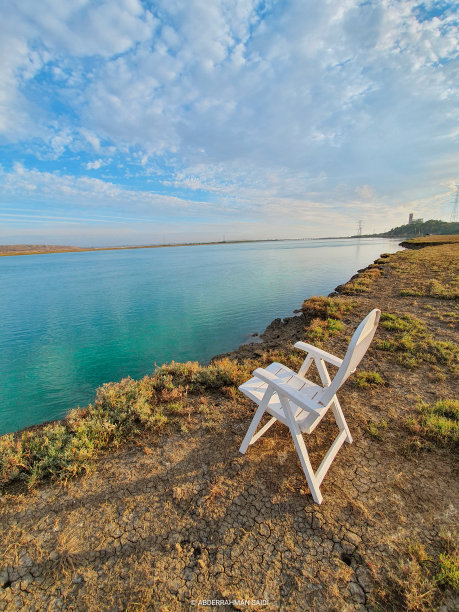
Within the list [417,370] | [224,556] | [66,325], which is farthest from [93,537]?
[66,325]

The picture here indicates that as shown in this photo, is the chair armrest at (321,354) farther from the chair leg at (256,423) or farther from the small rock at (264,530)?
the small rock at (264,530)

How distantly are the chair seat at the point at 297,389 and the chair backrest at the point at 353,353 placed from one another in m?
0.19

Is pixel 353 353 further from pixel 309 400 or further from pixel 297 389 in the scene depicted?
pixel 297 389

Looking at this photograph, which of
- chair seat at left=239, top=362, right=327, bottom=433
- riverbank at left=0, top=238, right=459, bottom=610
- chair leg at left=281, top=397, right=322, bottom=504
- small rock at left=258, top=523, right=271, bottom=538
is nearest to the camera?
riverbank at left=0, top=238, right=459, bottom=610

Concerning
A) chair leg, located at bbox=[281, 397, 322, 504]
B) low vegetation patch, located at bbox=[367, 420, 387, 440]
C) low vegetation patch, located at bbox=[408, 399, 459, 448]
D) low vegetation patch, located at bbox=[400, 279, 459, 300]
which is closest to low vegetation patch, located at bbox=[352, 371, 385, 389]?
low vegetation patch, located at bbox=[408, 399, 459, 448]

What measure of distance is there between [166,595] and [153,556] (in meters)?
0.34

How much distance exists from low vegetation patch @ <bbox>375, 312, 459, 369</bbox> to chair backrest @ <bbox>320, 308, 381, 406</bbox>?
13.2 ft

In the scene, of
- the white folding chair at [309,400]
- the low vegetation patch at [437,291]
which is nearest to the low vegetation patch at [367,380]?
the white folding chair at [309,400]

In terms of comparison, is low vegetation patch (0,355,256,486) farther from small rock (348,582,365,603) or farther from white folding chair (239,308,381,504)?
small rock (348,582,365,603)

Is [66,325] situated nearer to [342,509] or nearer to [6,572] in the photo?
[6,572]

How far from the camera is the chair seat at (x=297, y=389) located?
3.07 metres

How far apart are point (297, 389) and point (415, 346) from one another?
17.3ft

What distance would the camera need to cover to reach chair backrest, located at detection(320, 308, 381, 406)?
262cm

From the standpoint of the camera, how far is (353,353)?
8.70 feet
